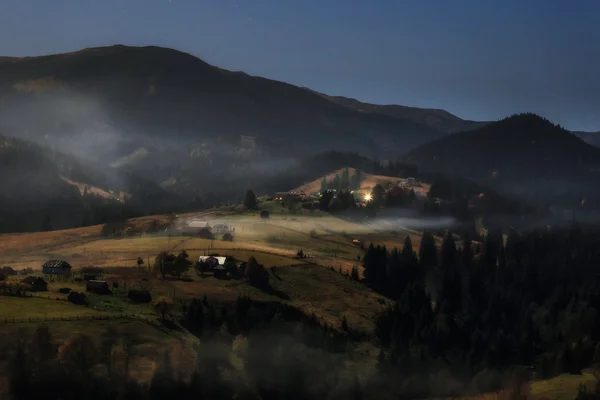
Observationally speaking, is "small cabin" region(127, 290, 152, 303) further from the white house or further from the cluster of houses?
the white house

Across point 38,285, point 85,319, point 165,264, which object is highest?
point 38,285

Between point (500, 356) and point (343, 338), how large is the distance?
1452 inches

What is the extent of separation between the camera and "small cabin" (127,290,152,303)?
11596 cm

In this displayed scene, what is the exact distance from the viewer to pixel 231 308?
12275 cm

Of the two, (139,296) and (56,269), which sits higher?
(56,269)

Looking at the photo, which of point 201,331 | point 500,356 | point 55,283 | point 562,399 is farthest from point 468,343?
point 55,283

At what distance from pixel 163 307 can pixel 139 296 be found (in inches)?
321

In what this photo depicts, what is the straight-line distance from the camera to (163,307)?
11069 centimetres

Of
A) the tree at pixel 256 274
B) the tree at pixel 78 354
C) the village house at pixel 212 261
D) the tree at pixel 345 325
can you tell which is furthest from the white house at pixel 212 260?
the tree at pixel 78 354

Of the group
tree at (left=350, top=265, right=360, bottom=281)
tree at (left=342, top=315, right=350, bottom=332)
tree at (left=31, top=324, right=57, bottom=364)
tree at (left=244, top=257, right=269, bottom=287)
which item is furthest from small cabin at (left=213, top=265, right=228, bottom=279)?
tree at (left=31, top=324, right=57, bottom=364)

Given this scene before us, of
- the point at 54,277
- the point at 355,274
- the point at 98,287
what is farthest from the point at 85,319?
the point at 355,274

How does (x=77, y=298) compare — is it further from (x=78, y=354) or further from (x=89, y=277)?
(x=78, y=354)

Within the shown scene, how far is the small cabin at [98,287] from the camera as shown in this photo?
117m

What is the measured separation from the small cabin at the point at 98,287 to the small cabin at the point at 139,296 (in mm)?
4683
